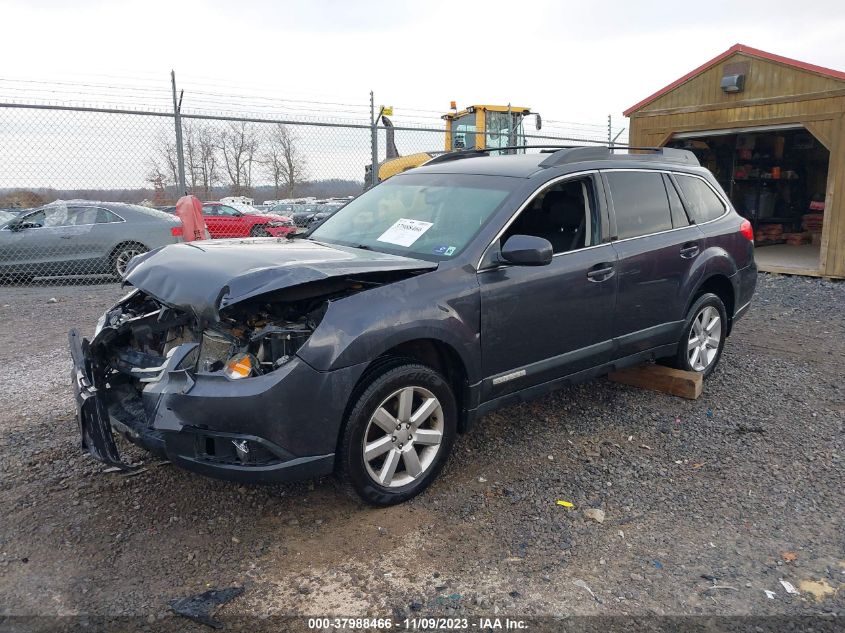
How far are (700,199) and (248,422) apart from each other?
4.17 meters

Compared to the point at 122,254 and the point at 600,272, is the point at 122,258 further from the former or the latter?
the point at 600,272

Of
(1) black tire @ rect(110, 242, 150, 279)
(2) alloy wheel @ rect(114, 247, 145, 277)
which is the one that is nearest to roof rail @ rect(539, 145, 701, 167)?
(1) black tire @ rect(110, 242, 150, 279)

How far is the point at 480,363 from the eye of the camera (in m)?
3.74

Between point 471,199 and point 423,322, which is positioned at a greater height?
point 471,199

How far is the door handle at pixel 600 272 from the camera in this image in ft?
14.1

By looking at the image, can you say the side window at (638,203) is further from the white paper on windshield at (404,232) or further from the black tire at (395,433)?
the black tire at (395,433)

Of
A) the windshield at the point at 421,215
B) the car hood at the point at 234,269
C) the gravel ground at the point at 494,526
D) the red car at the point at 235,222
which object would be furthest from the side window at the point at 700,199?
the red car at the point at 235,222

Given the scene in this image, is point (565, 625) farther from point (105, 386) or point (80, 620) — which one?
point (105, 386)

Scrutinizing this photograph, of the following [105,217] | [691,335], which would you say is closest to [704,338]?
[691,335]

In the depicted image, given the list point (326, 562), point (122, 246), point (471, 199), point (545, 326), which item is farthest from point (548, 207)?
point (122, 246)

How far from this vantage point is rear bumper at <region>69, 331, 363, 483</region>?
2.98 meters

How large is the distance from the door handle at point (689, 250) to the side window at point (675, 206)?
16 cm

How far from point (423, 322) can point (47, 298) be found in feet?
25.3

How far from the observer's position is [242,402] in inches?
116
